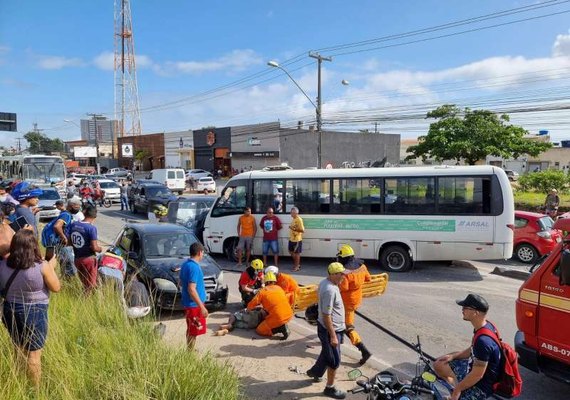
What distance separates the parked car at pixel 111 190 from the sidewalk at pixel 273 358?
972 inches

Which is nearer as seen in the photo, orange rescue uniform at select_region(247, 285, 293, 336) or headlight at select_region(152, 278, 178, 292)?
orange rescue uniform at select_region(247, 285, 293, 336)

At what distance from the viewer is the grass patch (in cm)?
396

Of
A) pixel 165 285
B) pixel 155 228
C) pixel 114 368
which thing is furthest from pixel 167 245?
pixel 114 368

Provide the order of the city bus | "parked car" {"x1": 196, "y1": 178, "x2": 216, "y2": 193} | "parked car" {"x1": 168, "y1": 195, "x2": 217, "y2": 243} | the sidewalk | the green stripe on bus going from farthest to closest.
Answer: "parked car" {"x1": 196, "y1": 178, "x2": 216, "y2": 193}
"parked car" {"x1": 168, "y1": 195, "x2": 217, "y2": 243}
the green stripe on bus
the city bus
the sidewalk

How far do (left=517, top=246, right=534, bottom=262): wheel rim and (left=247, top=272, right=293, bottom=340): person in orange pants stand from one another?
8.85 m

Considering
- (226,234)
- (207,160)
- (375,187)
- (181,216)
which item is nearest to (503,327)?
(375,187)

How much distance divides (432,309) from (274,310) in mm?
3468

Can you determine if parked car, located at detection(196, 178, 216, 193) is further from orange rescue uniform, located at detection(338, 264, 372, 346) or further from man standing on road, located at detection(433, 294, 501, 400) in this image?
man standing on road, located at detection(433, 294, 501, 400)

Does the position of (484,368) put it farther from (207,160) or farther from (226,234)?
(207,160)

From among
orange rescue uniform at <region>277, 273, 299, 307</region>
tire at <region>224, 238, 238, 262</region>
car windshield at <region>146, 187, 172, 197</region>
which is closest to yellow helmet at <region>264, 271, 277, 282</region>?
orange rescue uniform at <region>277, 273, 299, 307</region>

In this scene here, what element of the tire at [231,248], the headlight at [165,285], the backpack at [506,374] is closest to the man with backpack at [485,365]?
the backpack at [506,374]

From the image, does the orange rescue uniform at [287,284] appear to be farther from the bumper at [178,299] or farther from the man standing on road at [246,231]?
the man standing on road at [246,231]

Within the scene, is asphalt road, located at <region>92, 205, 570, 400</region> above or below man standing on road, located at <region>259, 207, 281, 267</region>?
below

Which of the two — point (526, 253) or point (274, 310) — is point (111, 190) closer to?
point (526, 253)
